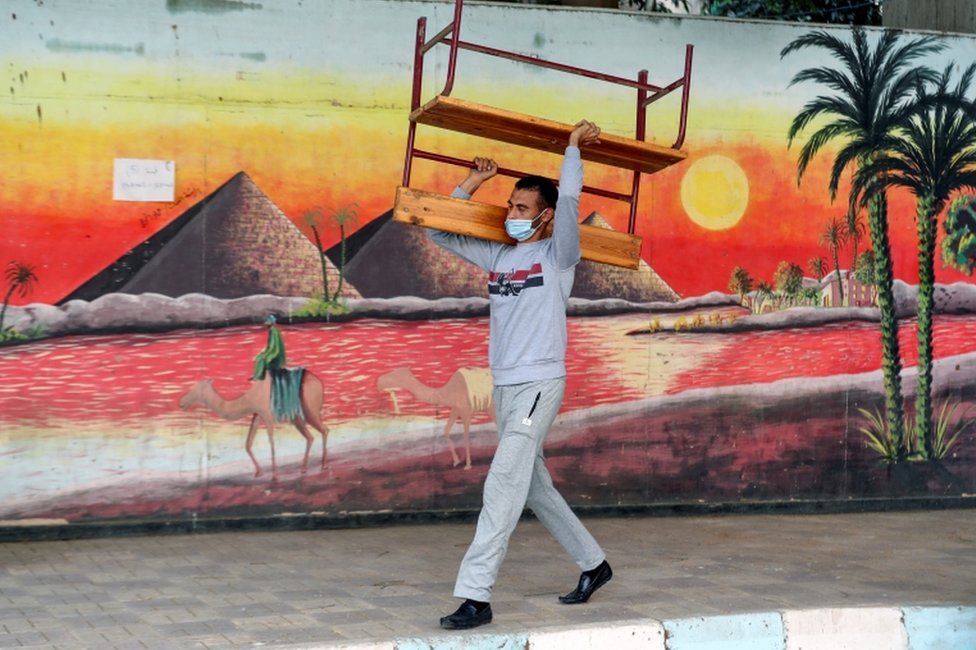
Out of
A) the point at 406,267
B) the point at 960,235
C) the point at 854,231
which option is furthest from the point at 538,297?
the point at 960,235

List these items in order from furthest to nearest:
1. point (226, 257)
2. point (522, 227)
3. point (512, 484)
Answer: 1. point (226, 257)
2. point (522, 227)
3. point (512, 484)

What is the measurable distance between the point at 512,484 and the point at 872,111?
419 cm

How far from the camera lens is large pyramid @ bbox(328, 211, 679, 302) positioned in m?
7.93

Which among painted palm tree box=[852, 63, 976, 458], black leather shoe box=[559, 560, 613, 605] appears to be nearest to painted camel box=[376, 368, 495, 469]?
black leather shoe box=[559, 560, 613, 605]

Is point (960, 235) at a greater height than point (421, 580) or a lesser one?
greater

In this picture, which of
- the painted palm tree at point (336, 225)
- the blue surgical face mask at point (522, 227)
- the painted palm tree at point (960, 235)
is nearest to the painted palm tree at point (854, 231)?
the painted palm tree at point (960, 235)

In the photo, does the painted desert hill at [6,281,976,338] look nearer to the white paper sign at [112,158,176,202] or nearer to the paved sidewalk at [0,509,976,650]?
the white paper sign at [112,158,176,202]

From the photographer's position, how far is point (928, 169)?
28.9ft

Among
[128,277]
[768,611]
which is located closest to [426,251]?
[128,277]

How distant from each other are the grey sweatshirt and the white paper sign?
2.41 meters

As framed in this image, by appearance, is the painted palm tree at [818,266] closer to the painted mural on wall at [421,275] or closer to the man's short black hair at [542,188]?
the painted mural on wall at [421,275]

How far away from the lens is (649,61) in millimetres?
8242

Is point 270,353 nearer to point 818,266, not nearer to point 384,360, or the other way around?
point 384,360

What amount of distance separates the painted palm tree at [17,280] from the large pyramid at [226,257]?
0.74 feet
